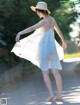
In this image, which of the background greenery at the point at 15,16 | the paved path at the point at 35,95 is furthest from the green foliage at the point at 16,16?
the paved path at the point at 35,95

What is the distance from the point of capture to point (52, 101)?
28.1ft

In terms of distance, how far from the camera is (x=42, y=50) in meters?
8.72

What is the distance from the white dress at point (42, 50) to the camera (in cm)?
868

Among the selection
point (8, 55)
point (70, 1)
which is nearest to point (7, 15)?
point (8, 55)

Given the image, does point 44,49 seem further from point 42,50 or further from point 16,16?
point 16,16

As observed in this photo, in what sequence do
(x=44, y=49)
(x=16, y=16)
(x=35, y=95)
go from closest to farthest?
(x=44, y=49), (x=35, y=95), (x=16, y=16)

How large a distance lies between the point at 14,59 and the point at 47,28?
38.9 ft

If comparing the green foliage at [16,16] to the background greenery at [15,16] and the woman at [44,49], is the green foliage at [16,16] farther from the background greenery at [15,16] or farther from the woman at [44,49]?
the woman at [44,49]

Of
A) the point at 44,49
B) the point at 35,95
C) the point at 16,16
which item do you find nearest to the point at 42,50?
the point at 44,49

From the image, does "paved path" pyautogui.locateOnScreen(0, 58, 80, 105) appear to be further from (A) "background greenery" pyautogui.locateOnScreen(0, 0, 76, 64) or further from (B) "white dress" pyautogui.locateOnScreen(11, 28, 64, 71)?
(A) "background greenery" pyautogui.locateOnScreen(0, 0, 76, 64)

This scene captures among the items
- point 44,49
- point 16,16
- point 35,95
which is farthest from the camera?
point 16,16

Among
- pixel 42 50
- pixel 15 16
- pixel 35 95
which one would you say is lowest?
pixel 35 95

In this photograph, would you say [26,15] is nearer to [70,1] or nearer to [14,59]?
[14,59]

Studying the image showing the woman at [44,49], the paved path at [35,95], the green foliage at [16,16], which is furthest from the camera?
the green foliage at [16,16]
